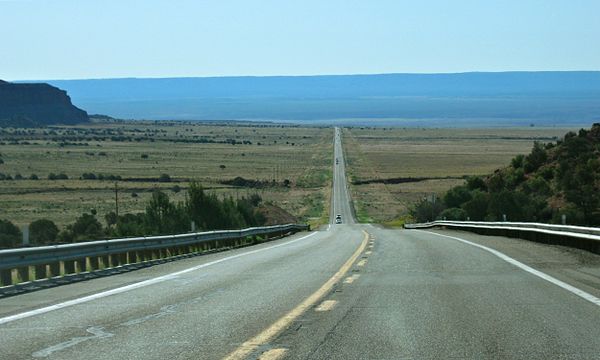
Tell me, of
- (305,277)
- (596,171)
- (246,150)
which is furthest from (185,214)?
(246,150)

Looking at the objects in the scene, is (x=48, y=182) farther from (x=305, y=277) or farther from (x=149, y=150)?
(x=305, y=277)

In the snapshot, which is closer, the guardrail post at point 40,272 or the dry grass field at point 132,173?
the guardrail post at point 40,272

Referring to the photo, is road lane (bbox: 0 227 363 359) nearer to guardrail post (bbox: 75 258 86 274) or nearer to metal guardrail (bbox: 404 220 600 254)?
guardrail post (bbox: 75 258 86 274)

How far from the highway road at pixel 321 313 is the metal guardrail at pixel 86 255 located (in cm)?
76

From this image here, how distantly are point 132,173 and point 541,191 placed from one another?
235 feet

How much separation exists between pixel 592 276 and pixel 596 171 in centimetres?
4752

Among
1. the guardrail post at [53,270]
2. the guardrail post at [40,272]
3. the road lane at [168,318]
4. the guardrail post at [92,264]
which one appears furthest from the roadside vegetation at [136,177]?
the road lane at [168,318]

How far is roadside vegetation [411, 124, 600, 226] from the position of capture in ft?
182

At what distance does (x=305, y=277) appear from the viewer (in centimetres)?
1638

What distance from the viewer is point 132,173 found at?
126312 mm

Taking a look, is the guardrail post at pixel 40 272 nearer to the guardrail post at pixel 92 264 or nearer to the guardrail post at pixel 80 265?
the guardrail post at pixel 80 265

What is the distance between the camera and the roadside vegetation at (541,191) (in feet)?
182

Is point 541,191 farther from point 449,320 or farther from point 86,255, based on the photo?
point 449,320

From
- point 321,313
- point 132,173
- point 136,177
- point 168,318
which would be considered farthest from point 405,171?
point 168,318
